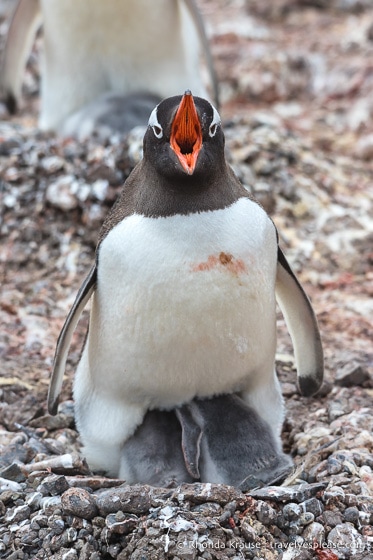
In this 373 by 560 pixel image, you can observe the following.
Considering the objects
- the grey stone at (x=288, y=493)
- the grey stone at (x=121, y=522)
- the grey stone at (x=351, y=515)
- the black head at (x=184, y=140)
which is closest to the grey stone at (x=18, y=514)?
the grey stone at (x=121, y=522)

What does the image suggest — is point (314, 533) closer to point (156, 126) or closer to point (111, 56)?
point (156, 126)

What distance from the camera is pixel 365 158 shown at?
639 centimetres

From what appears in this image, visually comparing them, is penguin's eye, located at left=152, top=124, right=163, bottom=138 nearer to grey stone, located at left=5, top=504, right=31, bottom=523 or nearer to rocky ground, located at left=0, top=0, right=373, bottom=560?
rocky ground, located at left=0, top=0, right=373, bottom=560

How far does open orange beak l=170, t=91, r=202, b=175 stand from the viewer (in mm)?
2688

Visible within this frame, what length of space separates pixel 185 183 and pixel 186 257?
0.25m

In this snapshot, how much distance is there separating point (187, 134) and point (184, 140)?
0.03 m

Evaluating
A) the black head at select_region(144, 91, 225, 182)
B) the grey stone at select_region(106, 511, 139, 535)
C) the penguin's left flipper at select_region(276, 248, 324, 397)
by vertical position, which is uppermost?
the black head at select_region(144, 91, 225, 182)

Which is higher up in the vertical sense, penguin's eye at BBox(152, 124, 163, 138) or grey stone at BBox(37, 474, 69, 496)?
penguin's eye at BBox(152, 124, 163, 138)

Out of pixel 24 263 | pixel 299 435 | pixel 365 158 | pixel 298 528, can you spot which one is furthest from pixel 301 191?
pixel 298 528

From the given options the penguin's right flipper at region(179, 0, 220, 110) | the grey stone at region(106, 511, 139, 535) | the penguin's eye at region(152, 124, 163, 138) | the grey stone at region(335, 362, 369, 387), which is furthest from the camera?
the penguin's right flipper at region(179, 0, 220, 110)

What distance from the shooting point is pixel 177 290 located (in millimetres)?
2869

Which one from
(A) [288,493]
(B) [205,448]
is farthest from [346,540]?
(B) [205,448]

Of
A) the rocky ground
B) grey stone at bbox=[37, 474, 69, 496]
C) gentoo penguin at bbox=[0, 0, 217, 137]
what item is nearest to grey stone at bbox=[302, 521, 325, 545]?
the rocky ground

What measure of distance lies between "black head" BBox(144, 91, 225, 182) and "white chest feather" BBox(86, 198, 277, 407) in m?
0.17
